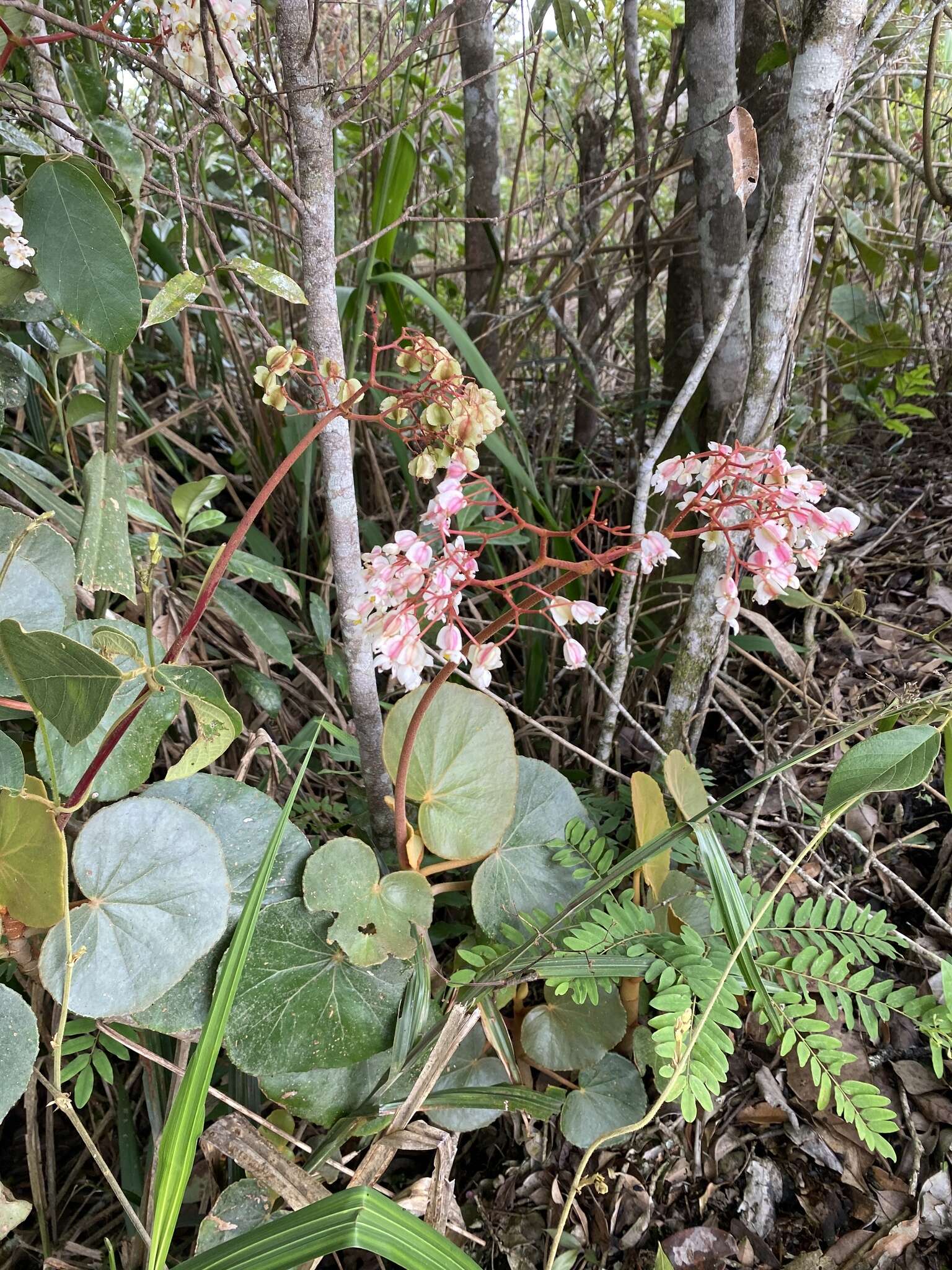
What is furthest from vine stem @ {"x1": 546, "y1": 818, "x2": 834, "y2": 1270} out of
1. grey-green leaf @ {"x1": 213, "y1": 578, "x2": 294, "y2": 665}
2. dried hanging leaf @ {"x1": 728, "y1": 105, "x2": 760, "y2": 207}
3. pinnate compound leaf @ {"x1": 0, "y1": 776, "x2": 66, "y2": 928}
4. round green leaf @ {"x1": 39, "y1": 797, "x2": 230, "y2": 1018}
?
dried hanging leaf @ {"x1": 728, "y1": 105, "x2": 760, "y2": 207}

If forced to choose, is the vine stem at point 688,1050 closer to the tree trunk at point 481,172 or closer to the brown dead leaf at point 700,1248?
the brown dead leaf at point 700,1248

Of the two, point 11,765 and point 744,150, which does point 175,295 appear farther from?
point 744,150

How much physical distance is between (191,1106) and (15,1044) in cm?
16

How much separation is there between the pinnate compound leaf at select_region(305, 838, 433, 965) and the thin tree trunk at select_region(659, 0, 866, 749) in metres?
0.48

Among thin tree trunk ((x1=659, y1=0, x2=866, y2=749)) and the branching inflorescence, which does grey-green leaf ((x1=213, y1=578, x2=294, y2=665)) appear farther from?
thin tree trunk ((x1=659, y1=0, x2=866, y2=749))

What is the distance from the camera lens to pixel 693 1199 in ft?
2.58

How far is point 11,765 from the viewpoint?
65 centimetres

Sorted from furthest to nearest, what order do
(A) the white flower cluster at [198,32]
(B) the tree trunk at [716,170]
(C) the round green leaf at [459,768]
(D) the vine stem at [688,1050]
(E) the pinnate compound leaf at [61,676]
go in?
(B) the tree trunk at [716,170] < (C) the round green leaf at [459,768] < (A) the white flower cluster at [198,32] < (D) the vine stem at [688,1050] < (E) the pinnate compound leaf at [61,676]

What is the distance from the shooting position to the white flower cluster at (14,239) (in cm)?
62

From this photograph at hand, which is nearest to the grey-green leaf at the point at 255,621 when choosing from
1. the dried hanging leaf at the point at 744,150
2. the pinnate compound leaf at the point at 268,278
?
the pinnate compound leaf at the point at 268,278

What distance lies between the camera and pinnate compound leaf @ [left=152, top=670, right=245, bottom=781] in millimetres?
562

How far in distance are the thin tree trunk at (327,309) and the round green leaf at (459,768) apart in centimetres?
6

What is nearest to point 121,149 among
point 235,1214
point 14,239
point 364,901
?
point 14,239

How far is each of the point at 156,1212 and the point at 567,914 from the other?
39cm
